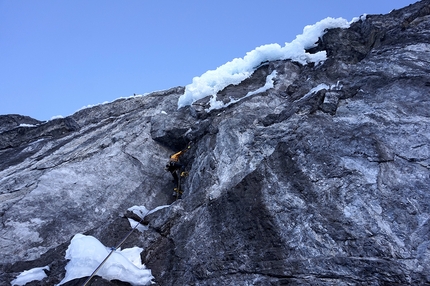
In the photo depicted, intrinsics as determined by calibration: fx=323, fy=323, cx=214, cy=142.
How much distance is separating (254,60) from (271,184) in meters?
8.63

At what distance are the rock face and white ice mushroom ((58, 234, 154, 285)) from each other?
1.13 ft

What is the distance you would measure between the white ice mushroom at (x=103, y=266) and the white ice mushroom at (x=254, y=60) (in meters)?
8.16

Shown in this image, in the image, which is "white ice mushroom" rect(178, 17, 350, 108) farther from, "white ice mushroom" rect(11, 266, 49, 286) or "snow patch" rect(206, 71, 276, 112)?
"white ice mushroom" rect(11, 266, 49, 286)

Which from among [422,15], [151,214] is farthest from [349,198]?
[422,15]

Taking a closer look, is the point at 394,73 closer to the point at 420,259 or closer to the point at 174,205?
the point at 420,259

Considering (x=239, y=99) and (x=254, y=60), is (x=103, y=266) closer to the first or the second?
(x=239, y=99)

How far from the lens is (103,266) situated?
6.09 metres

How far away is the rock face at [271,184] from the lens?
18.2 feet

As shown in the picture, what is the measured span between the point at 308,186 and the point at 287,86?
643 cm

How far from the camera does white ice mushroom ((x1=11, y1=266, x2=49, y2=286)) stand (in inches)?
253

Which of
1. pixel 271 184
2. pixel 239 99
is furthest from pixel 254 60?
pixel 271 184

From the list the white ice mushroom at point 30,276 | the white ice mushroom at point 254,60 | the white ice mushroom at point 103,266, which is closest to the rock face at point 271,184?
the white ice mushroom at point 30,276

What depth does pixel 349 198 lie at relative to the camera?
612cm

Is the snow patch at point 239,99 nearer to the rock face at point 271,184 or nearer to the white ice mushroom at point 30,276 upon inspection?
the rock face at point 271,184
